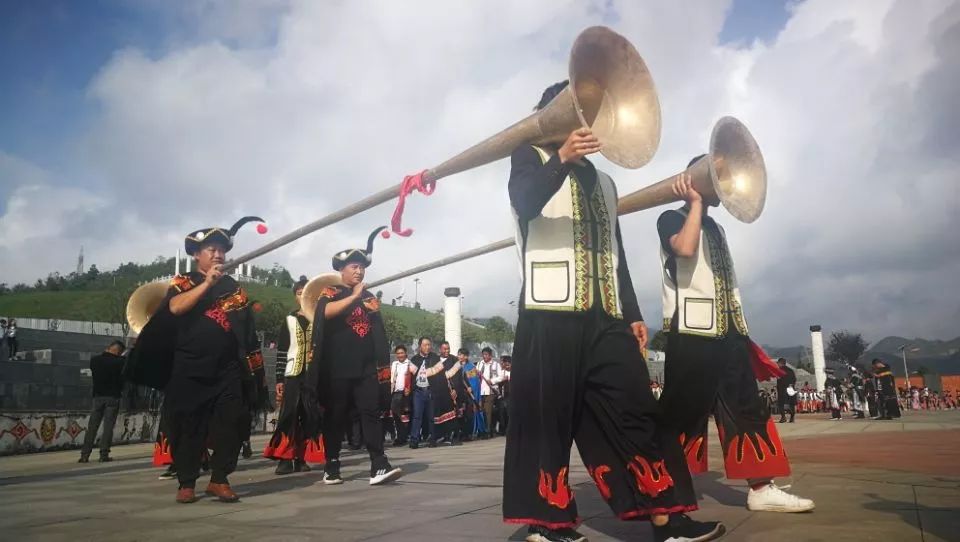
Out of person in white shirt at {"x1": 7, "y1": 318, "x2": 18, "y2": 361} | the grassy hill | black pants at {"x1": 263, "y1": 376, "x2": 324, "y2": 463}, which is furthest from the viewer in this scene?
the grassy hill

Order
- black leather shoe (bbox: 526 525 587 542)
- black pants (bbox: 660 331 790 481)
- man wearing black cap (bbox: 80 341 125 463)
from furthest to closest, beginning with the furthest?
man wearing black cap (bbox: 80 341 125 463)
black pants (bbox: 660 331 790 481)
black leather shoe (bbox: 526 525 587 542)

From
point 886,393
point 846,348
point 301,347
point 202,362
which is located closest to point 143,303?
point 202,362

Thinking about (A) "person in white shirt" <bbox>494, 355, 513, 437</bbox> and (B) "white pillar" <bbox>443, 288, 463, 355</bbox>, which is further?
(B) "white pillar" <bbox>443, 288, 463, 355</bbox>

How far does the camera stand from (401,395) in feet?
A: 44.2

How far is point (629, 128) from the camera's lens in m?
3.35

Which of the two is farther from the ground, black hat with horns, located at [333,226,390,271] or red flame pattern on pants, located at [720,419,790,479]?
black hat with horns, located at [333,226,390,271]

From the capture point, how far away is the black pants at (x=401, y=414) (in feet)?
43.6

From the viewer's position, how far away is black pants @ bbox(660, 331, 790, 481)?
11.2 feet

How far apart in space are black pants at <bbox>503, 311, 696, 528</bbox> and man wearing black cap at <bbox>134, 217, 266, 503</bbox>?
278 centimetres

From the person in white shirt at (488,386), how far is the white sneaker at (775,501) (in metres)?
11.6

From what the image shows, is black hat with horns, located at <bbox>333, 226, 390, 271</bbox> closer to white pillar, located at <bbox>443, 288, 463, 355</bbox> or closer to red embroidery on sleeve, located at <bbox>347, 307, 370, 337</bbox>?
red embroidery on sleeve, located at <bbox>347, 307, 370, 337</bbox>

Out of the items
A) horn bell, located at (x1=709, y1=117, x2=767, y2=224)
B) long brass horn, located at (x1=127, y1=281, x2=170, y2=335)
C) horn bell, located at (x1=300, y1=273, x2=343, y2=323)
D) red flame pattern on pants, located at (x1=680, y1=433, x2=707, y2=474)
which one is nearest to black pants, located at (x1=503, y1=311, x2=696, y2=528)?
red flame pattern on pants, located at (x1=680, y1=433, x2=707, y2=474)

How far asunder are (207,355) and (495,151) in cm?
266

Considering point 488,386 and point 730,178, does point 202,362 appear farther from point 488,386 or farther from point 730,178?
point 488,386
